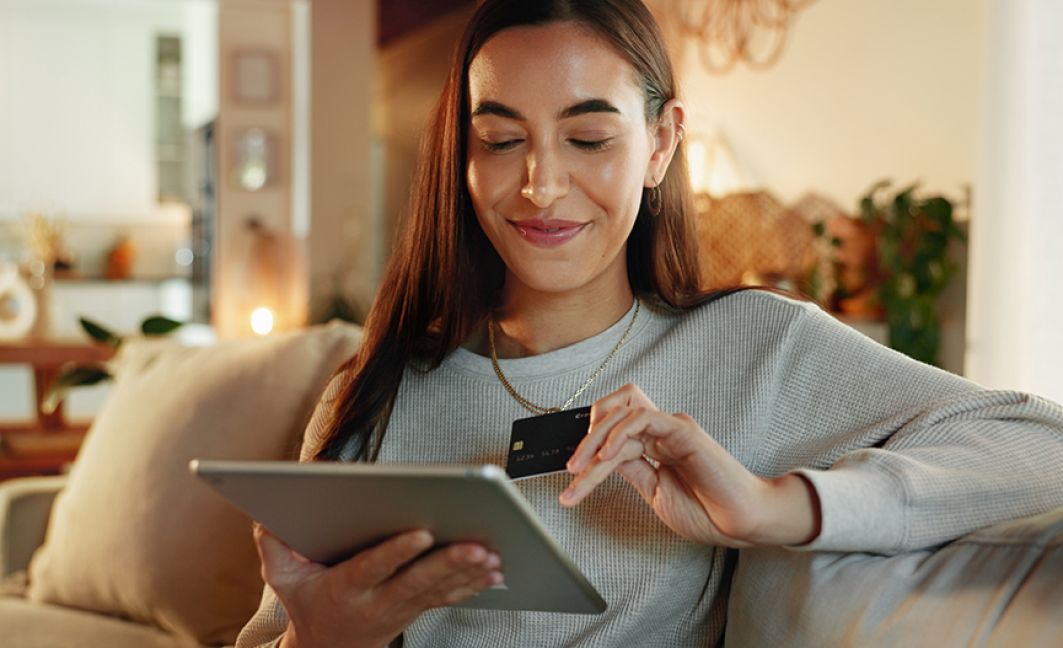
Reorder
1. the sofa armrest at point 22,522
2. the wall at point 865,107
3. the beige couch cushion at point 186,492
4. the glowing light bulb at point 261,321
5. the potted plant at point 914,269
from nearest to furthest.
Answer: the beige couch cushion at point 186,492 < the sofa armrest at point 22,522 < the potted plant at point 914,269 < the wall at point 865,107 < the glowing light bulb at point 261,321

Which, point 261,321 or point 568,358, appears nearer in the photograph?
point 568,358

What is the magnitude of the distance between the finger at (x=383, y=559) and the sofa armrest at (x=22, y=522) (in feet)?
4.92

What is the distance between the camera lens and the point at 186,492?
193cm

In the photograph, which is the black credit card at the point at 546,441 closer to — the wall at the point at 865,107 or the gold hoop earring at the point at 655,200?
the gold hoop earring at the point at 655,200

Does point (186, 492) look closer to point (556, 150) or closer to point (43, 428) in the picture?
point (556, 150)

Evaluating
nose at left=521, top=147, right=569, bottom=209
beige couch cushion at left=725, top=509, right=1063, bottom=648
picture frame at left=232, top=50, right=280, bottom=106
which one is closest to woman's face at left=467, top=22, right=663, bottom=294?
nose at left=521, top=147, right=569, bottom=209

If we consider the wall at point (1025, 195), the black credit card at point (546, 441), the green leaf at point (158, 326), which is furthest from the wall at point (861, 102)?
the black credit card at point (546, 441)

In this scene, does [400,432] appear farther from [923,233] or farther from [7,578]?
[923,233]

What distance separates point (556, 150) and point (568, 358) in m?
0.28

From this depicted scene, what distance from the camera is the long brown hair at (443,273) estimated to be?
1457mm

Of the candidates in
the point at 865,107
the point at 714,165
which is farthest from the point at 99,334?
the point at 714,165

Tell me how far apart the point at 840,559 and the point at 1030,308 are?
1814mm

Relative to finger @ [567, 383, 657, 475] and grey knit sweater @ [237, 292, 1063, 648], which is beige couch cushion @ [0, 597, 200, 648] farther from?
finger @ [567, 383, 657, 475]

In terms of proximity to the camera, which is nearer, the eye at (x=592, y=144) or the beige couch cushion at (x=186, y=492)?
the eye at (x=592, y=144)
